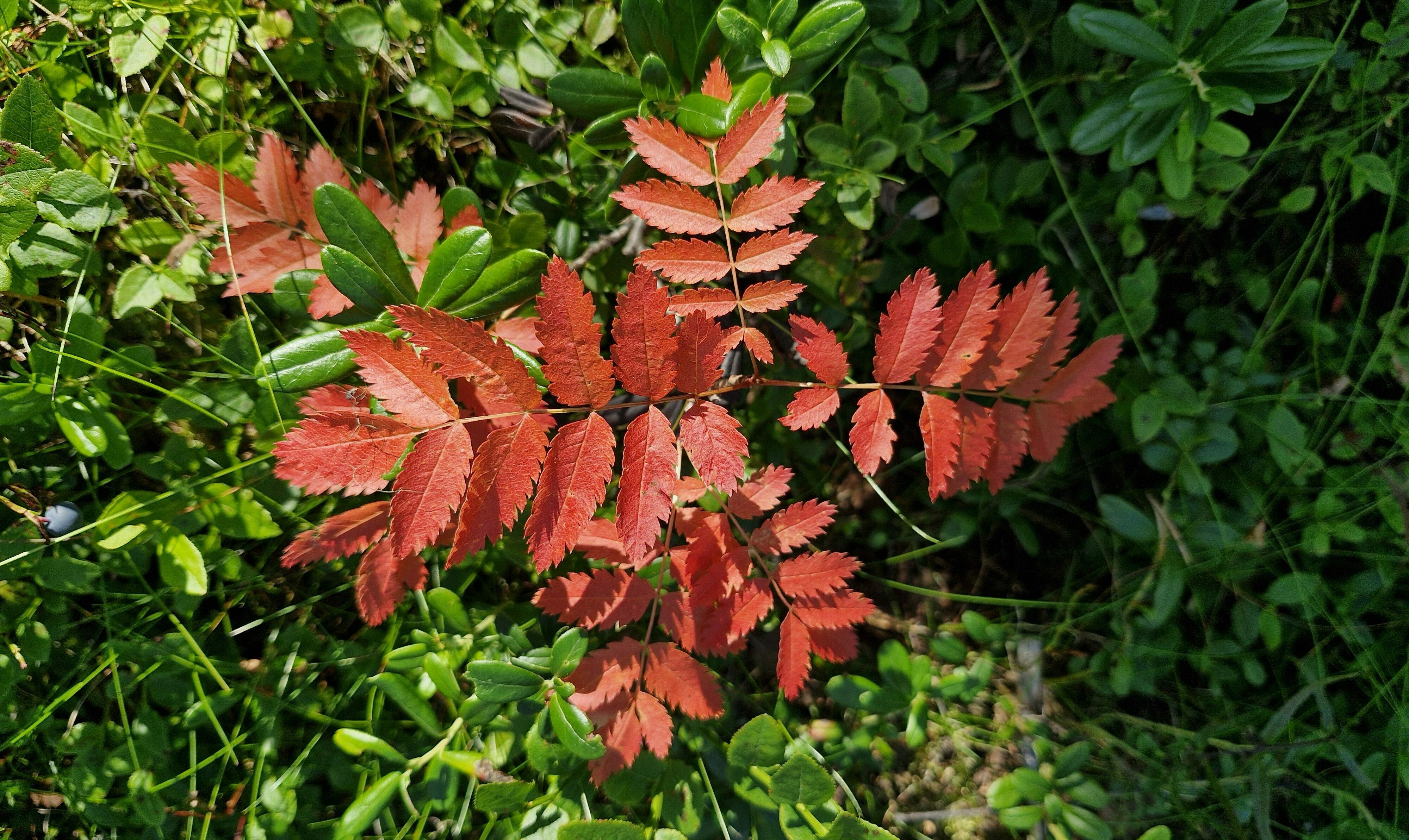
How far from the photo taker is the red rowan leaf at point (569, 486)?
1.14 metres

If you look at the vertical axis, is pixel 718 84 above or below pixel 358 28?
below

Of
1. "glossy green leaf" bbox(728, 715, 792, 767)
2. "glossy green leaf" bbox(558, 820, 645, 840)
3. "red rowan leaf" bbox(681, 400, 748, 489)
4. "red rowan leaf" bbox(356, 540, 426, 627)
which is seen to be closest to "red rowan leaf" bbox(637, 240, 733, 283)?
"red rowan leaf" bbox(681, 400, 748, 489)

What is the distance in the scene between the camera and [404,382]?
3.82ft

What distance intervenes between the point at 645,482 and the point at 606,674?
49cm

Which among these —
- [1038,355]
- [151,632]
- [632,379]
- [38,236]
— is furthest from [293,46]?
[1038,355]

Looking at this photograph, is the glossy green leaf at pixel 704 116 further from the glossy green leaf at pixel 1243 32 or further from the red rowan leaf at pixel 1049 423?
the glossy green leaf at pixel 1243 32

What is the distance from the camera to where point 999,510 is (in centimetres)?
211

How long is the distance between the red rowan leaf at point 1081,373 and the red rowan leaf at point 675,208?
0.75 meters

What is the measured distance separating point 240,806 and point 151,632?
47 cm

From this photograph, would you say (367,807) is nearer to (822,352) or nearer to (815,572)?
(815,572)

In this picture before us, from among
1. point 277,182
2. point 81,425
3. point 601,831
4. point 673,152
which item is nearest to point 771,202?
point 673,152

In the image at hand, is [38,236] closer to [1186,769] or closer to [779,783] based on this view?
[779,783]

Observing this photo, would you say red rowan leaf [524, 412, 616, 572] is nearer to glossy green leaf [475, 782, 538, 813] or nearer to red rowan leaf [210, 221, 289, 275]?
glossy green leaf [475, 782, 538, 813]

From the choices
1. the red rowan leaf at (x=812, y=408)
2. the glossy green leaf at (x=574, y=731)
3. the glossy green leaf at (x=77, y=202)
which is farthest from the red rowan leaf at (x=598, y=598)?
the glossy green leaf at (x=77, y=202)
